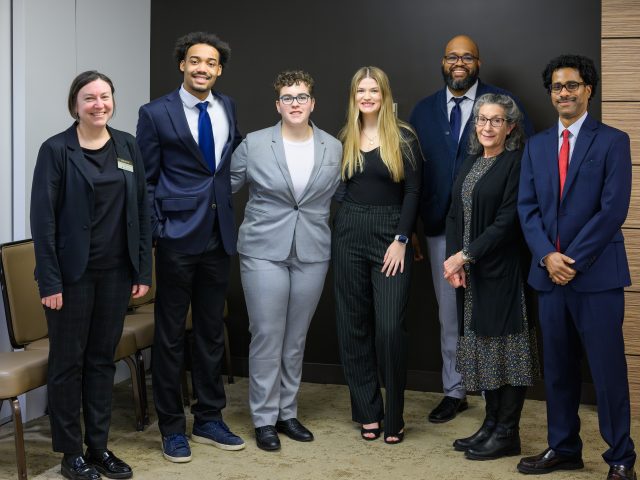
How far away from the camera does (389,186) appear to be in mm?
4668

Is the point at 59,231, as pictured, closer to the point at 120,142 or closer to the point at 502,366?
the point at 120,142

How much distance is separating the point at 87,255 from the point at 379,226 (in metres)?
1.50

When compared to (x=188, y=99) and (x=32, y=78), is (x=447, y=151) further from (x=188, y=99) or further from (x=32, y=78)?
(x=32, y=78)

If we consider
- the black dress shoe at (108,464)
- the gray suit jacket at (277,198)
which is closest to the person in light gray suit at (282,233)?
the gray suit jacket at (277,198)

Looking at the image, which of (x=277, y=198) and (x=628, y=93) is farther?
(x=628, y=93)

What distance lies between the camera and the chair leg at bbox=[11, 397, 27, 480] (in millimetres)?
4012

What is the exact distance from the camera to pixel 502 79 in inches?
220

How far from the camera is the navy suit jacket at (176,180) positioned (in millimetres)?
4336

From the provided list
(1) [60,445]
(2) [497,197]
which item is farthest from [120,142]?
(2) [497,197]

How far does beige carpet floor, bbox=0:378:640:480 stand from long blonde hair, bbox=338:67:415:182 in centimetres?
138

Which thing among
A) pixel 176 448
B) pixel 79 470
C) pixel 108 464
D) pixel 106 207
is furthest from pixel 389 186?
pixel 79 470

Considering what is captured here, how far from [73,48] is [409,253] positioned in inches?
92.1

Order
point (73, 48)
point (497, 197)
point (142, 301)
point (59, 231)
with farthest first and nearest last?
point (142, 301) → point (73, 48) → point (497, 197) → point (59, 231)

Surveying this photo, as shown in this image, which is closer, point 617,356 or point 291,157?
point 617,356
